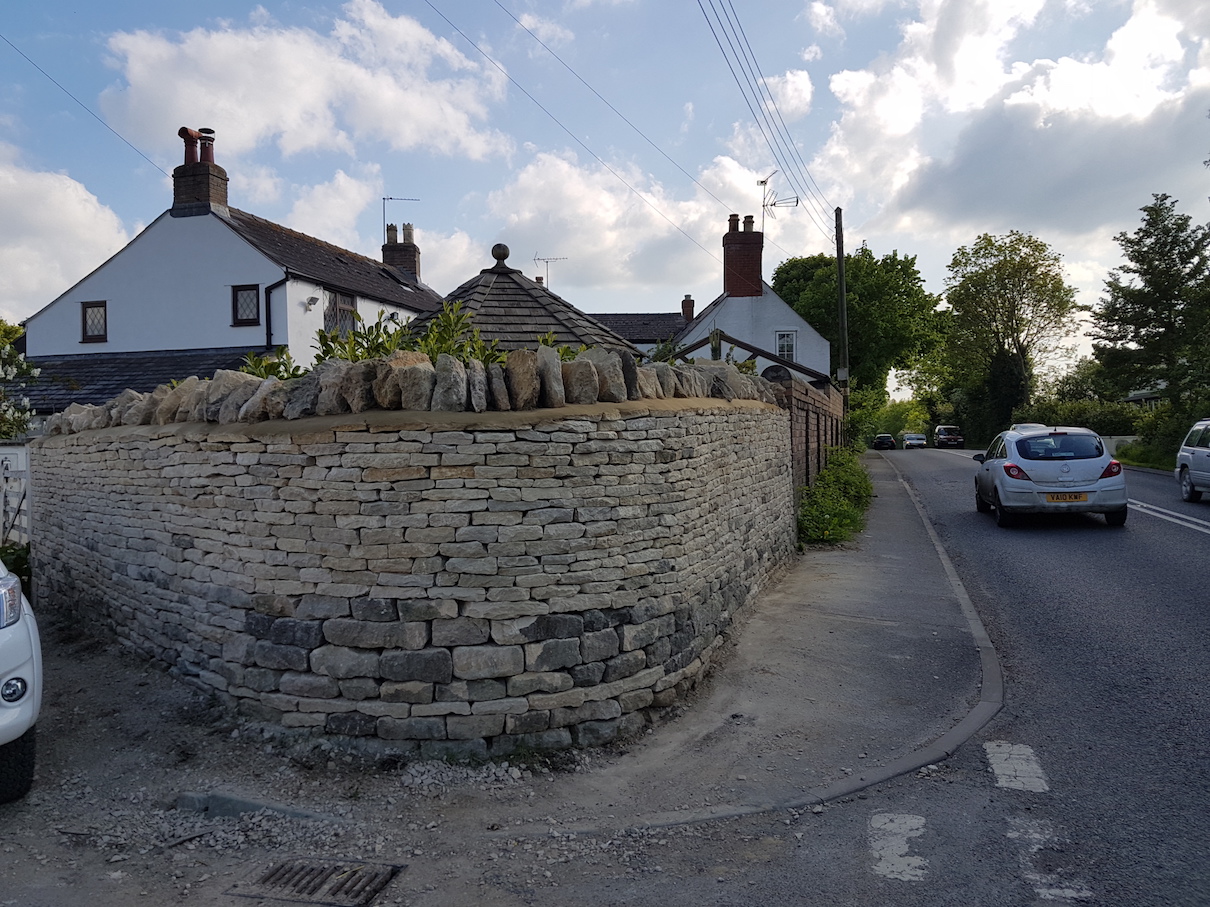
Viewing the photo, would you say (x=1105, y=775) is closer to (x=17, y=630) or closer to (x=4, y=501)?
(x=17, y=630)

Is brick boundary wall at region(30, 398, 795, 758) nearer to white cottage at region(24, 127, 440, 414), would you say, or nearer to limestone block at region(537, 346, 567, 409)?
limestone block at region(537, 346, 567, 409)

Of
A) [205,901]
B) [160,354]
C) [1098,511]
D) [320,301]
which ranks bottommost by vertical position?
[205,901]

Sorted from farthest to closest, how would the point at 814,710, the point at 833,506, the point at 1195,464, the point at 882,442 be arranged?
the point at 882,442, the point at 1195,464, the point at 833,506, the point at 814,710

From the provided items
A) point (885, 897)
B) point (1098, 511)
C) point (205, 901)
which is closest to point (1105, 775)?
point (885, 897)

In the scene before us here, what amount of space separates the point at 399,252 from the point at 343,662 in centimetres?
2691

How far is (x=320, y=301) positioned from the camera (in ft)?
70.2

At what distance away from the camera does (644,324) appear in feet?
128

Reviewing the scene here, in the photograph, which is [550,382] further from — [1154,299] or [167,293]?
[1154,299]

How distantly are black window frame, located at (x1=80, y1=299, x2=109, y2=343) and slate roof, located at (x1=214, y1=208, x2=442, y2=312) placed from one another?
4.12 m

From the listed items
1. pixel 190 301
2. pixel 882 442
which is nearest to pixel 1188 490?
pixel 190 301

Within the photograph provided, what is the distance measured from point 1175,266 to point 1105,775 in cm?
3261

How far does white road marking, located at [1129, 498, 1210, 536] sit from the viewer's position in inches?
495

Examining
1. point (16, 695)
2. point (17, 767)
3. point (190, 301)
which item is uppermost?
point (190, 301)

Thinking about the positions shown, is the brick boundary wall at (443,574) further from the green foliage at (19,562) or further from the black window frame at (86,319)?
the black window frame at (86,319)
